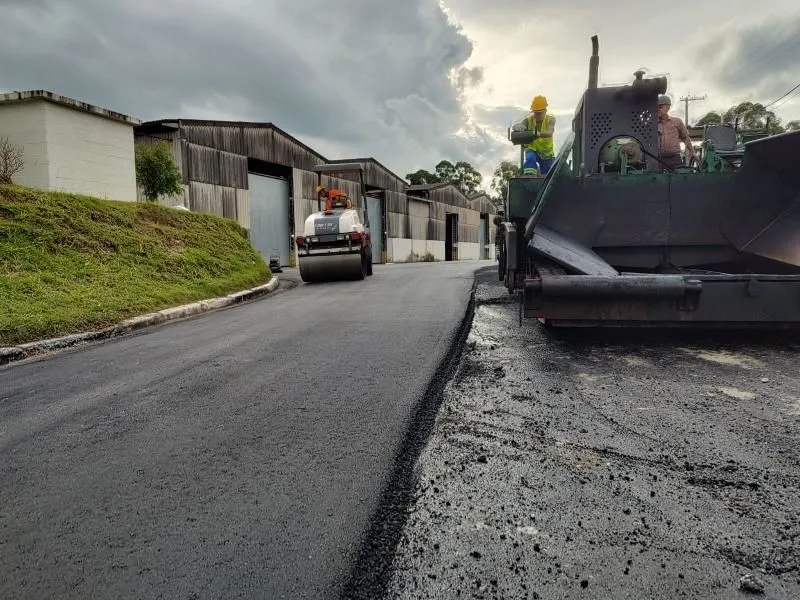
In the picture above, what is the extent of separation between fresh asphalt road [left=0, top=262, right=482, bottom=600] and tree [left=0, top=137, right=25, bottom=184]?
8.35 metres

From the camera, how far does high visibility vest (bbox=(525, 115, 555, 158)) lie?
7.73 m

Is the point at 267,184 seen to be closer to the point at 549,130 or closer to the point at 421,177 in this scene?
the point at 549,130

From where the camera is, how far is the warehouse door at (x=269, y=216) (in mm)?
21219

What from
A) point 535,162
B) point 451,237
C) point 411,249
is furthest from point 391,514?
point 451,237

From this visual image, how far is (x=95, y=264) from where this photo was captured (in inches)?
341

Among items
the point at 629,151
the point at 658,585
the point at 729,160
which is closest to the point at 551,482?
the point at 658,585

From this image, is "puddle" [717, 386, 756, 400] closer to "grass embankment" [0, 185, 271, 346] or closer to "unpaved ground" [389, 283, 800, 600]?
"unpaved ground" [389, 283, 800, 600]

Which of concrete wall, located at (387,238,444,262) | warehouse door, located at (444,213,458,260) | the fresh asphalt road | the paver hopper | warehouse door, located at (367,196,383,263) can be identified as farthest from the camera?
warehouse door, located at (444,213,458,260)

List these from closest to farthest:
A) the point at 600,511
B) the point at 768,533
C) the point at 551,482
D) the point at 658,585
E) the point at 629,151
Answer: the point at 658,585 → the point at 768,533 → the point at 600,511 → the point at 551,482 → the point at 629,151

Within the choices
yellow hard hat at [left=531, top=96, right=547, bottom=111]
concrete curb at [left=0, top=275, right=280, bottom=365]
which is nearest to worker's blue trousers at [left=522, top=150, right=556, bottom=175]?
yellow hard hat at [left=531, top=96, right=547, bottom=111]

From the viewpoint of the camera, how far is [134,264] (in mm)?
9344

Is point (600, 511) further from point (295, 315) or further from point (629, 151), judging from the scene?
point (295, 315)

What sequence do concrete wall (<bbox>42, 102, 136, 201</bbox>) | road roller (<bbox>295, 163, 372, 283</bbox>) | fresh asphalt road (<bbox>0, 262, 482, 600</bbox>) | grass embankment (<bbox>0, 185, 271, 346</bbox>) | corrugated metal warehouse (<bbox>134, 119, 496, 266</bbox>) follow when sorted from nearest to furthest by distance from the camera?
1. fresh asphalt road (<bbox>0, 262, 482, 600</bbox>)
2. grass embankment (<bbox>0, 185, 271, 346</bbox>)
3. concrete wall (<bbox>42, 102, 136, 201</bbox>)
4. road roller (<bbox>295, 163, 372, 283</bbox>)
5. corrugated metal warehouse (<bbox>134, 119, 496, 266</bbox>)

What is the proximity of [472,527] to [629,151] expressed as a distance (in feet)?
18.8
